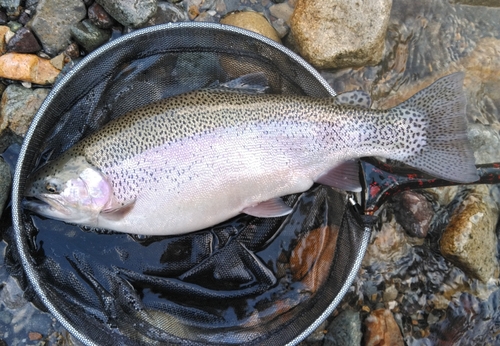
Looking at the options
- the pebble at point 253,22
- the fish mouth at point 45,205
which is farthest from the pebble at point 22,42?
the pebble at point 253,22

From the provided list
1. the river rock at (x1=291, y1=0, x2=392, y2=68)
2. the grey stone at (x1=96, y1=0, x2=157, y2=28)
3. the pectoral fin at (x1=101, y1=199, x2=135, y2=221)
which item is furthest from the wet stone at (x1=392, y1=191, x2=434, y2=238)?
the grey stone at (x1=96, y1=0, x2=157, y2=28)

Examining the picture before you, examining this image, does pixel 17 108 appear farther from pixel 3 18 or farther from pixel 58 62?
pixel 3 18

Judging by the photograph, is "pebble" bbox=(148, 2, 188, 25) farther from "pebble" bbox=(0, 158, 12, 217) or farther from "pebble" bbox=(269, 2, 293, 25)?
"pebble" bbox=(0, 158, 12, 217)

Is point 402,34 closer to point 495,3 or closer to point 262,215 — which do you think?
point 495,3

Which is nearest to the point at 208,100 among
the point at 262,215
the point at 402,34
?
the point at 262,215

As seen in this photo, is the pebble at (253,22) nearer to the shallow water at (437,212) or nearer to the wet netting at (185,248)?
the shallow water at (437,212)

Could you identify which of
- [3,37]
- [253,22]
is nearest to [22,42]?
[3,37]

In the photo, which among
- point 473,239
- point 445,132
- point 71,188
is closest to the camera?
point 71,188
